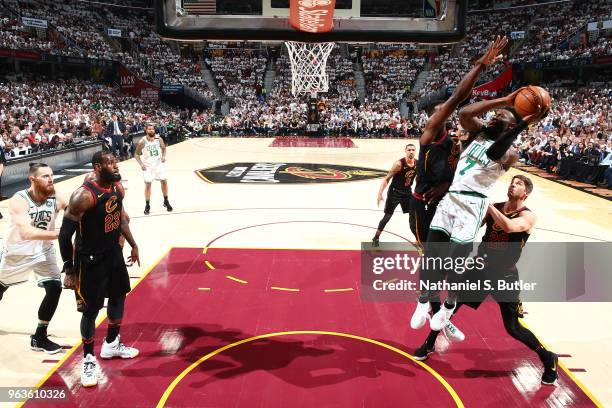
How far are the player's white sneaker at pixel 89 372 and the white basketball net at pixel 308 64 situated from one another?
13333 mm

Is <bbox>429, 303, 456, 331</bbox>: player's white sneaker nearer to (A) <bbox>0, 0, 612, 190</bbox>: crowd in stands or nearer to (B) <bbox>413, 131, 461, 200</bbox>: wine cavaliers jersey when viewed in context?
(B) <bbox>413, 131, 461, 200</bbox>: wine cavaliers jersey

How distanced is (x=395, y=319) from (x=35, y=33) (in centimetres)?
3528

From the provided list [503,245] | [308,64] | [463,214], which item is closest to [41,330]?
[463,214]

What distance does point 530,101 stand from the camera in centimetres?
361

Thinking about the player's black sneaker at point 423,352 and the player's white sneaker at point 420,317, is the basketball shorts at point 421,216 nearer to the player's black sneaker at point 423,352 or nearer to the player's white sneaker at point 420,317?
the player's white sneaker at point 420,317

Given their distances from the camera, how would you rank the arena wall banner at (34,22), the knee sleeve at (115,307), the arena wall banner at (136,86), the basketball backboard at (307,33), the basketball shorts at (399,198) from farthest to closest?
the arena wall banner at (136,86), the arena wall banner at (34,22), the basketball shorts at (399,198), the basketball backboard at (307,33), the knee sleeve at (115,307)

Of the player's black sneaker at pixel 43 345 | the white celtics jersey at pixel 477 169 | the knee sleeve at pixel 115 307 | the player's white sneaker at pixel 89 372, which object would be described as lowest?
the player's black sneaker at pixel 43 345

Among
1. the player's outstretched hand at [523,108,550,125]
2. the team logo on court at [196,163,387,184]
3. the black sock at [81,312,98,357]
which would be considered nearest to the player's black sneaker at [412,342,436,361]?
the player's outstretched hand at [523,108,550,125]

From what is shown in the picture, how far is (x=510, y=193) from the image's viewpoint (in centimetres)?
411

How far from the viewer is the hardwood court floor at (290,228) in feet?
15.8

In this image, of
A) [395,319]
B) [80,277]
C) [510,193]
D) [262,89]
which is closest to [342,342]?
[395,319]

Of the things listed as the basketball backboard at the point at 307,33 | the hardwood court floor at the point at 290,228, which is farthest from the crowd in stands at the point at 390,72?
the basketball backboard at the point at 307,33

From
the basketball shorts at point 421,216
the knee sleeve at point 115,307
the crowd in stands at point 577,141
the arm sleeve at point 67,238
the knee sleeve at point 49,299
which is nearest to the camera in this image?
the arm sleeve at point 67,238

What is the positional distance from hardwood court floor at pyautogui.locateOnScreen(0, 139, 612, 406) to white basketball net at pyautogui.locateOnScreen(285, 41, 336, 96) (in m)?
2.96
